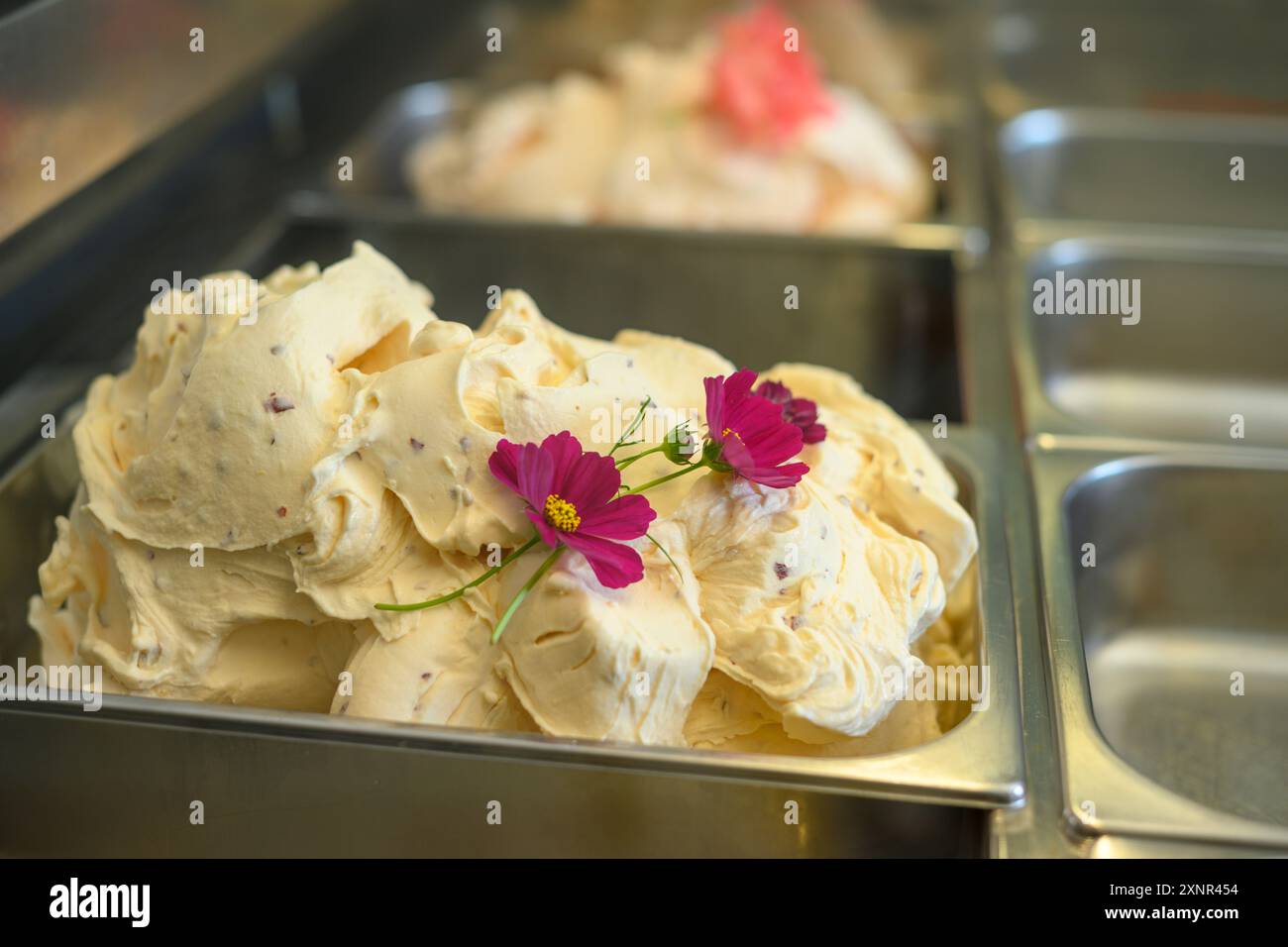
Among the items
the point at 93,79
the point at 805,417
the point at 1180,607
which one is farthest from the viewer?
the point at 1180,607

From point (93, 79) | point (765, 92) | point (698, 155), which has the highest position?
point (765, 92)

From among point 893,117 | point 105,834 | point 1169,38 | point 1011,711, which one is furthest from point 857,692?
point 1169,38

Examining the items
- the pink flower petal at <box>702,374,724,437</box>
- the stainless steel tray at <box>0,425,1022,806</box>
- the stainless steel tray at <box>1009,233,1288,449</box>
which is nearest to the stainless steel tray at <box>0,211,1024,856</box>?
the stainless steel tray at <box>0,425,1022,806</box>

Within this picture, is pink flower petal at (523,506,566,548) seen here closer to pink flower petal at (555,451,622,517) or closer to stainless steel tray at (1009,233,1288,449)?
pink flower petal at (555,451,622,517)

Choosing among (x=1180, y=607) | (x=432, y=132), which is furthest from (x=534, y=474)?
(x=432, y=132)

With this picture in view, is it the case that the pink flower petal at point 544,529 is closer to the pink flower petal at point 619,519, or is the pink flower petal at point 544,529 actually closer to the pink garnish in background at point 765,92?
the pink flower petal at point 619,519

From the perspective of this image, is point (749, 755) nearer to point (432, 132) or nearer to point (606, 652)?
point (606, 652)
